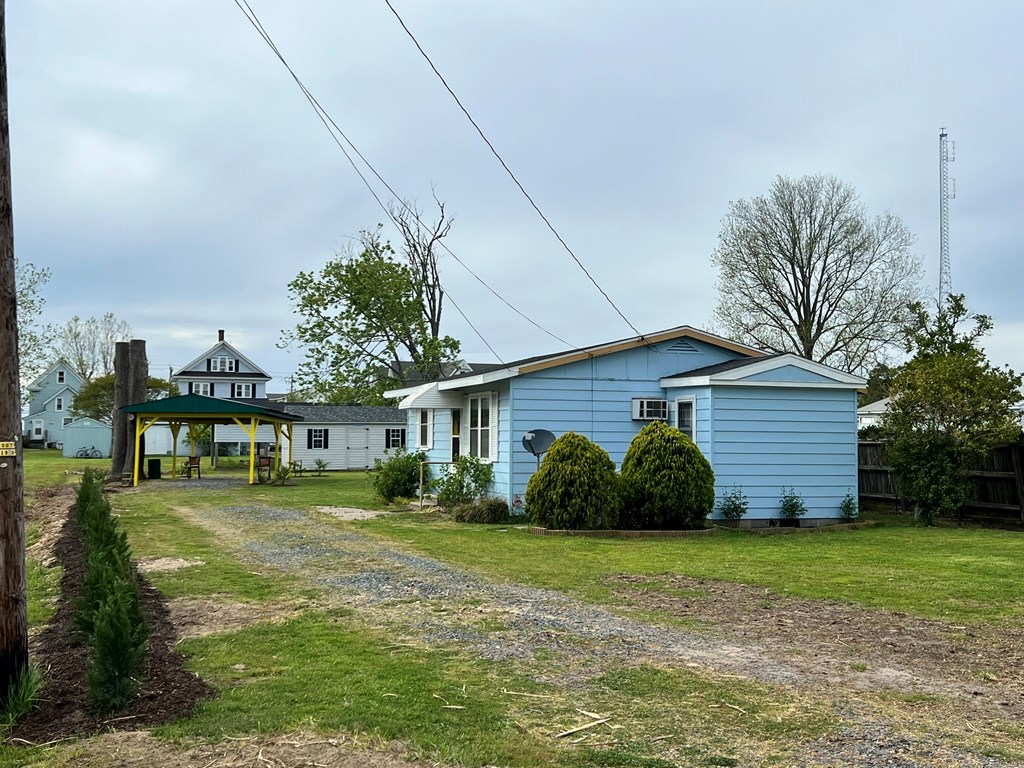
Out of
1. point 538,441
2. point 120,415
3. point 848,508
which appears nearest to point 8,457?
point 538,441

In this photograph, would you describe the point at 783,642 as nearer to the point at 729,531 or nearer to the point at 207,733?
the point at 207,733

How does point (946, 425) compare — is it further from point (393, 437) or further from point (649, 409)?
point (393, 437)

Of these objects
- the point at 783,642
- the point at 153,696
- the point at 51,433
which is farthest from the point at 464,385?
the point at 51,433

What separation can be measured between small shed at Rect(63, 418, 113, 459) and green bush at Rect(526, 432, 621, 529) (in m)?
44.3

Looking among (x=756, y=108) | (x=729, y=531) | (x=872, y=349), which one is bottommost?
(x=729, y=531)

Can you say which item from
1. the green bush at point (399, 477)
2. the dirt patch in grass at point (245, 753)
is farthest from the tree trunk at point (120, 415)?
the dirt patch in grass at point (245, 753)

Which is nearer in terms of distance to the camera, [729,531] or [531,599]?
[531,599]

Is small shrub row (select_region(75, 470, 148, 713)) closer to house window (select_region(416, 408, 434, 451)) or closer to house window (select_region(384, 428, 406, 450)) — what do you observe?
house window (select_region(416, 408, 434, 451))

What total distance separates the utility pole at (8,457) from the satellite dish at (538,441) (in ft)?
38.2

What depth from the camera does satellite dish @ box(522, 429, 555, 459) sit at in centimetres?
1630

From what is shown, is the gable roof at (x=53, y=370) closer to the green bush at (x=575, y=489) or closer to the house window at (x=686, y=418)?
the house window at (x=686, y=418)

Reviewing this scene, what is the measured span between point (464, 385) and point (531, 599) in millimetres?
10027

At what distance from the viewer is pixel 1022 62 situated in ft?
46.5

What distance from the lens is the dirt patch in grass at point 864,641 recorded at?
18.4ft
